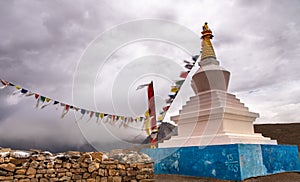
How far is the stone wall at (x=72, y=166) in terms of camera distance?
14.9 ft

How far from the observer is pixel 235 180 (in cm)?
713

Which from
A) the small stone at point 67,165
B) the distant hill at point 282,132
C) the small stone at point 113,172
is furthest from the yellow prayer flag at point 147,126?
the distant hill at point 282,132

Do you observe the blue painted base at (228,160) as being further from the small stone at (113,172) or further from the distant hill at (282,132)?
the distant hill at (282,132)

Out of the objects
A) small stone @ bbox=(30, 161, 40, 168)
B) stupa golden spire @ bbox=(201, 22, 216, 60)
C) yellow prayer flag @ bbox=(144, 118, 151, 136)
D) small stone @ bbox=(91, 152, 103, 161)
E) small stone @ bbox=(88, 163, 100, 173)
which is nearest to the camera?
small stone @ bbox=(30, 161, 40, 168)

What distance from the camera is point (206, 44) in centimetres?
1162

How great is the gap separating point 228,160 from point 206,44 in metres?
6.23

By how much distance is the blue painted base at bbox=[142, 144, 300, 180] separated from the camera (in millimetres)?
7309

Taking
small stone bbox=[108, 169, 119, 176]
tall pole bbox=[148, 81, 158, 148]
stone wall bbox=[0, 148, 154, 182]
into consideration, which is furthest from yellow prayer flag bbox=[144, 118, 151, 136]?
small stone bbox=[108, 169, 119, 176]

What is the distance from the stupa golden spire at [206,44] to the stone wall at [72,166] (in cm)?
693

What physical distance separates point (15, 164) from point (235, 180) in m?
6.03

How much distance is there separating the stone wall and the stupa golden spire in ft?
22.7

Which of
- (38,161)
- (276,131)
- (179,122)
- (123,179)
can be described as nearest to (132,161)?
(123,179)

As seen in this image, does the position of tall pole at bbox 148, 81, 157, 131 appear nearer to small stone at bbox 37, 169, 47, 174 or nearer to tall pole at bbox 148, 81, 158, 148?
tall pole at bbox 148, 81, 158, 148

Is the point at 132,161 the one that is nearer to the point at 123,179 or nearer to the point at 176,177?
the point at 123,179
